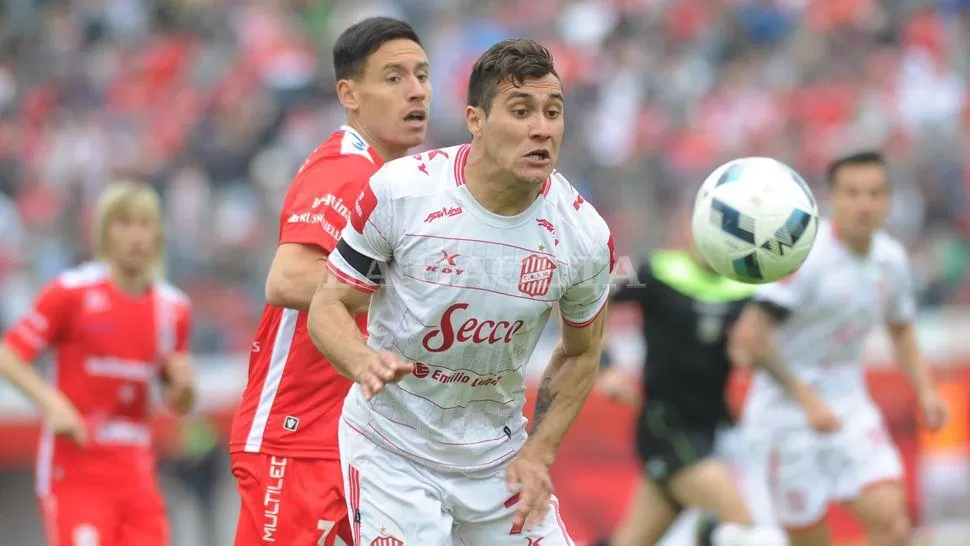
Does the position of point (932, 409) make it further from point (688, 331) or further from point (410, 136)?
point (410, 136)

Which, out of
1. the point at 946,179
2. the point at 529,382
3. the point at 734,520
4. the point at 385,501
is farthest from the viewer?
the point at 946,179

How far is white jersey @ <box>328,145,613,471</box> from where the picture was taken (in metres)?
4.72

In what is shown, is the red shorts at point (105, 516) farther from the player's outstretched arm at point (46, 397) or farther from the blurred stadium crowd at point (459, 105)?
the blurred stadium crowd at point (459, 105)

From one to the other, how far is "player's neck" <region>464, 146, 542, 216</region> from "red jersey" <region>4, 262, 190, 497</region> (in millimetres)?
3756

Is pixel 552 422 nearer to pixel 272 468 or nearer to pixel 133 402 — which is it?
pixel 272 468

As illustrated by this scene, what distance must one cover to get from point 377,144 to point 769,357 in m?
3.30

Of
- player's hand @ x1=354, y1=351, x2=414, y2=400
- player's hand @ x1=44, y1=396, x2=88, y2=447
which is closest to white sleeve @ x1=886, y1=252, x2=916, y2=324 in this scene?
player's hand @ x1=44, y1=396, x2=88, y2=447

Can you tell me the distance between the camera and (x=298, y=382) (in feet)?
17.9

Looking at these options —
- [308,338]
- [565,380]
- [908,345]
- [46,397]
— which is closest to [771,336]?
[908,345]

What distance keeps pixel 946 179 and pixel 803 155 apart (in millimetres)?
1660

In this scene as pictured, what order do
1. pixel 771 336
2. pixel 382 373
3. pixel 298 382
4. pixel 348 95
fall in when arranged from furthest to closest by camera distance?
1. pixel 771 336
2. pixel 348 95
3. pixel 298 382
4. pixel 382 373

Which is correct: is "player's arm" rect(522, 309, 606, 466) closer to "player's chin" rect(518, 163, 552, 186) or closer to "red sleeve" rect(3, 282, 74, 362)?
"player's chin" rect(518, 163, 552, 186)

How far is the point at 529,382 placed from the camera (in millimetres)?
11562

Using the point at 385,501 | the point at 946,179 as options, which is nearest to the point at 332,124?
the point at 946,179
